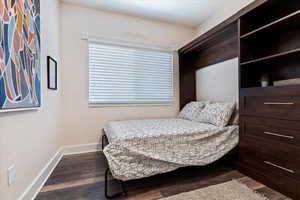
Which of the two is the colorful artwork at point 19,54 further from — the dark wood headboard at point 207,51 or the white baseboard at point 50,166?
the dark wood headboard at point 207,51

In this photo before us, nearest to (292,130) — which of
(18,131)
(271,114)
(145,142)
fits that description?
(271,114)

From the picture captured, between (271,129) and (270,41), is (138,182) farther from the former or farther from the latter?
(270,41)

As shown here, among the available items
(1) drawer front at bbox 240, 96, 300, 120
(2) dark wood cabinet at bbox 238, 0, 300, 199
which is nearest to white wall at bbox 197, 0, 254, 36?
(2) dark wood cabinet at bbox 238, 0, 300, 199

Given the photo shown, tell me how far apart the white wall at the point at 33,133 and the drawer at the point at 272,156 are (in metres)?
2.28

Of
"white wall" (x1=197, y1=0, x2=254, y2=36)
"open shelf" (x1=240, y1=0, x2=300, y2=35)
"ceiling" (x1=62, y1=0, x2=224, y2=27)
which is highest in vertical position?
"ceiling" (x1=62, y1=0, x2=224, y2=27)

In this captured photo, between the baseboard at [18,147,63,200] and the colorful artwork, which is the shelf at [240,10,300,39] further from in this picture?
the baseboard at [18,147,63,200]

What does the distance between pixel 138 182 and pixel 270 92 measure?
170 centimetres

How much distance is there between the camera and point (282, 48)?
6.03ft

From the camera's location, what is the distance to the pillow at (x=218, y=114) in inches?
82.3

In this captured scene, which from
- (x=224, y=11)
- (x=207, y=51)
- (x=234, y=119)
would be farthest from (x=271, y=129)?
(x=224, y=11)

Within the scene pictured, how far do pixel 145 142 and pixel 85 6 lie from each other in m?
2.61

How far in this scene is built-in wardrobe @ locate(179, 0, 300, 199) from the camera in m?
1.40

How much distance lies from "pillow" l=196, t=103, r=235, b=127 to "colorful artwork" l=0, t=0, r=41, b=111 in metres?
2.17

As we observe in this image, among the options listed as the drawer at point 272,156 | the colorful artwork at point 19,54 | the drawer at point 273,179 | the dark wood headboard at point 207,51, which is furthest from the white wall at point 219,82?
the colorful artwork at point 19,54
